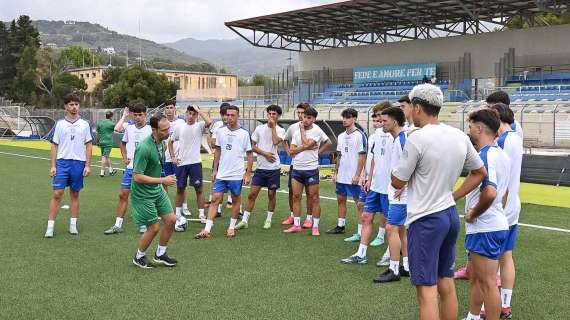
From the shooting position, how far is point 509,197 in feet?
17.4

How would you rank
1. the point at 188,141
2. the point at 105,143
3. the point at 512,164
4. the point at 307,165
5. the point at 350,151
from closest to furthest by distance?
the point at 512,164 < the point at 350,151 < the point at 307,165 < the point at 188,141 < the point at 105,143

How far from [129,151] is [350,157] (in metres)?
4.05

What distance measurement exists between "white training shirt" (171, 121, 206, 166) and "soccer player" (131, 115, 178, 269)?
288 centimetres

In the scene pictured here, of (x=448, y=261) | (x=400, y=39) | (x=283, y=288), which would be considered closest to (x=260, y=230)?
(x=283, y=288)

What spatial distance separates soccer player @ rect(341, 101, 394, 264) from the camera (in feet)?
23.7

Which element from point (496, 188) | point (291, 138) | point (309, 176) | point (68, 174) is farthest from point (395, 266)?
point (68, 174)

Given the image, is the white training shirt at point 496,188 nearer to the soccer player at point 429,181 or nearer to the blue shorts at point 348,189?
the soccer player at point 429,181

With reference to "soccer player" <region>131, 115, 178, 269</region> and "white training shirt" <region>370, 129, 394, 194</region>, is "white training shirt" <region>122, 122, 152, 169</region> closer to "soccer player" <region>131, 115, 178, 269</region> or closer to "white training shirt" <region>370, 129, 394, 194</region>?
"soccer player" <region>131, 115, 178, 269</region>

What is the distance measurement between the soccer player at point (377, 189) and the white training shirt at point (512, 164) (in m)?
2.03

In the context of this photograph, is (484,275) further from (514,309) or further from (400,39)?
(400,39)

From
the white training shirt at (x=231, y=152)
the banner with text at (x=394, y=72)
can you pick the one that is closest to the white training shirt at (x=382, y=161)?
the white training shirt at (x=231, y=152)

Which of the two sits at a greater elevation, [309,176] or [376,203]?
[309,176]

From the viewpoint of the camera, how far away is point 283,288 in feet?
20.2

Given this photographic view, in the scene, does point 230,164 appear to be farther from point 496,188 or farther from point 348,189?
point 496,188
